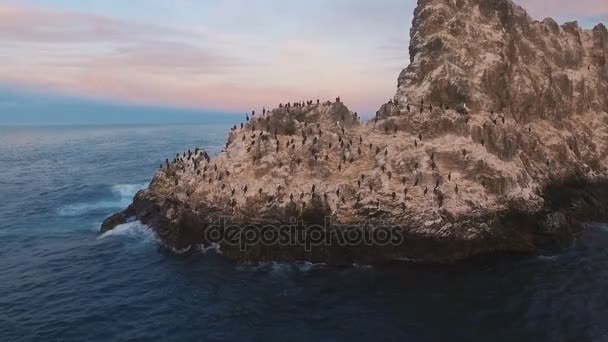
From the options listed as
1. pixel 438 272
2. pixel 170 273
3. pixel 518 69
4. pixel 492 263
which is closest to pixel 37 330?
pixel 170 273

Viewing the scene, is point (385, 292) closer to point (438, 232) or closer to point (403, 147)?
point (438, 232)

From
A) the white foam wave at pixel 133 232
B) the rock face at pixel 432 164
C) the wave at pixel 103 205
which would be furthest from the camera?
the wave at pixel 103 205

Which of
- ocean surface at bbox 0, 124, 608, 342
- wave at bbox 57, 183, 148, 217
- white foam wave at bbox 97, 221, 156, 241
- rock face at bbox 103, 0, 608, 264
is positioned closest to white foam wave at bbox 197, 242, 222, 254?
rock face at bbox 103, 0, 608, 264

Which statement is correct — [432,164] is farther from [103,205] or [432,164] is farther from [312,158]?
[103,205]

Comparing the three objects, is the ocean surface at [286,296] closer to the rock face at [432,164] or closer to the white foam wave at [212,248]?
the white foam wave at [212,248]

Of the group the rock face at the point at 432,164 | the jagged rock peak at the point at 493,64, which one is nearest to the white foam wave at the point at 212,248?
the rock face at the point at 432,164
